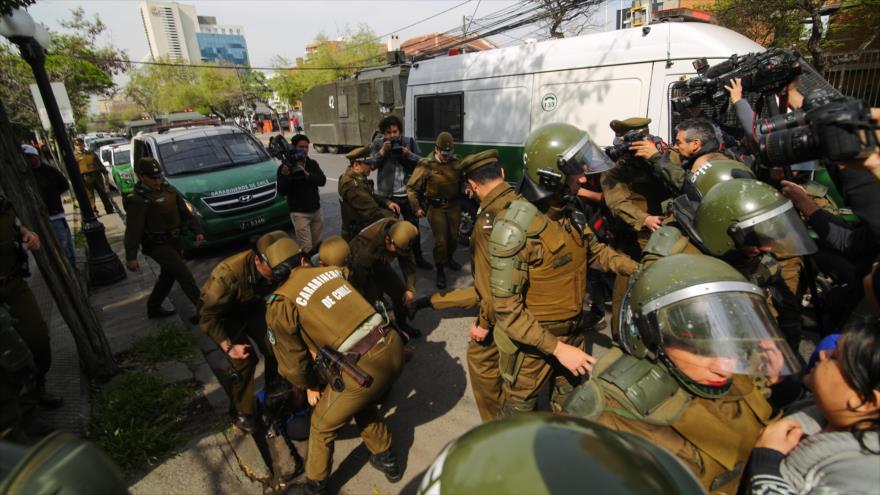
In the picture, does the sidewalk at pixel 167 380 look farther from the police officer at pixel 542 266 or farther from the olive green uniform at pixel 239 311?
the police officer at pixel 542 266

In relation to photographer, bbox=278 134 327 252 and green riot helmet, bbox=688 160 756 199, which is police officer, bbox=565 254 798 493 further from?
photographer, bbox=278 134 327 252

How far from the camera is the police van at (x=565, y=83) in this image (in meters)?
5.18

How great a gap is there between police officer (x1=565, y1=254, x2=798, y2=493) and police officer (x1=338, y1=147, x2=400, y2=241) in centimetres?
358

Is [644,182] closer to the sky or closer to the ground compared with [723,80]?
closer to the ground

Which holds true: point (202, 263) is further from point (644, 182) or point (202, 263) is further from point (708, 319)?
point (708, 319)

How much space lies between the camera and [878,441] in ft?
3.50

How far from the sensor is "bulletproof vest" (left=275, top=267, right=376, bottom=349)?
7.77 feet

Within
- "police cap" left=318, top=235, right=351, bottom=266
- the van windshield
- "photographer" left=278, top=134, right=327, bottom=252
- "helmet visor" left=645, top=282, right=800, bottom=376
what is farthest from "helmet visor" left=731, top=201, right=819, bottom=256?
the van windshield

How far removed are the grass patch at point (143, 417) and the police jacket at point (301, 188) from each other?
8.15 ft

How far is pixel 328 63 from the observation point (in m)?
38.7

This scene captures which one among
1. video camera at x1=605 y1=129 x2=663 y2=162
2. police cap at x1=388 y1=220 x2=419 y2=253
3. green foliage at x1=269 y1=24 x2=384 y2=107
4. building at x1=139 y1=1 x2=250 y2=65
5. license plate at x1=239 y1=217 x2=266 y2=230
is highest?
building at x1=139 y1=1 x2=250 y2=65

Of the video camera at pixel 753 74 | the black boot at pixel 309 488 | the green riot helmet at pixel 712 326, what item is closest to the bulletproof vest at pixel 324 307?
the black boot at pixel 309 488

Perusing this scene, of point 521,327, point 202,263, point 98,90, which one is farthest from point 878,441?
point 98,90

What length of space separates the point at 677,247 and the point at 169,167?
25.6 ft
